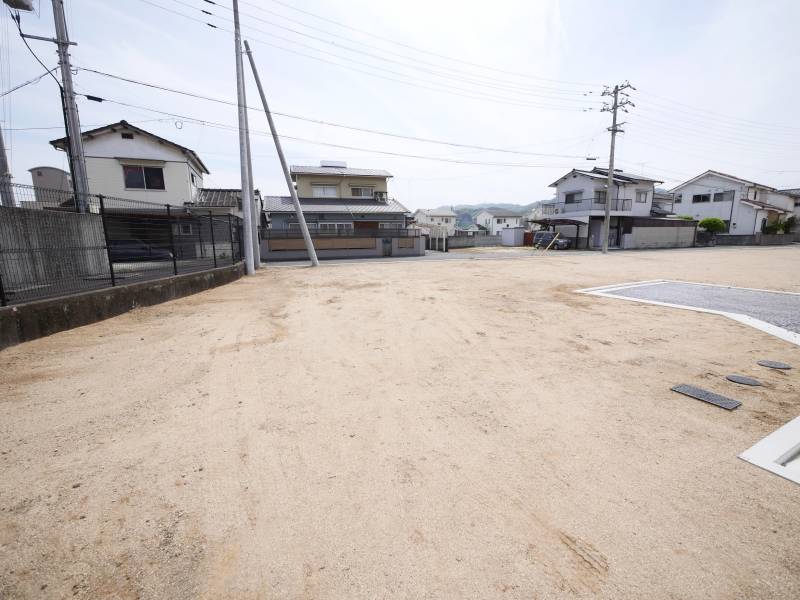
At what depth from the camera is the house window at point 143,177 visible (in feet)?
65.8

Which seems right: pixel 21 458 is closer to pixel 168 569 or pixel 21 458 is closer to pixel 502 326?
pixel 168 569

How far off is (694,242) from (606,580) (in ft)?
139

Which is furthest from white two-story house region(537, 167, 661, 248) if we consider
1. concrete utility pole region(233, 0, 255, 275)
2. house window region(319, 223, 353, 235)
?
concrete utility pole region(233, 0, 255, 275)

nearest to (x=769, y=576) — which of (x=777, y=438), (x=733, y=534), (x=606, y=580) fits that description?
(x=733, y=534)

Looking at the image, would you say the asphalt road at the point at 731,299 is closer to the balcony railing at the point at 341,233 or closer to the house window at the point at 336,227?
the balcony railing at the point at 341,233

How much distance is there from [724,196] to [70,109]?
52.7 metres

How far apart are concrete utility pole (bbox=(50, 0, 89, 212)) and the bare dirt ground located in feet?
25.3

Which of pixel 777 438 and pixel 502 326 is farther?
pixel 502 326

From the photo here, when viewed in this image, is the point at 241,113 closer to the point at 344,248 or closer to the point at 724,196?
the point at 344,248

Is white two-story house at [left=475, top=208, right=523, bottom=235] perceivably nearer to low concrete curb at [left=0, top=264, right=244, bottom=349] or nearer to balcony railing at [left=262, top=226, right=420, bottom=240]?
balcony railing at [left=262, top=226, right=420, bottom=240]

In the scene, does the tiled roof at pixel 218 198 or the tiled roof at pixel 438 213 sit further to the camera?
the tiled roof at pixel 438 213

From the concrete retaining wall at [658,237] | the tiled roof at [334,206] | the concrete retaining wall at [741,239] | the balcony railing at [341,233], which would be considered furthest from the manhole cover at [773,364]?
the concrete retaining wall at [741,239]

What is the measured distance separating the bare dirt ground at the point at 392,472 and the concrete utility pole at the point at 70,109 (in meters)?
7.71

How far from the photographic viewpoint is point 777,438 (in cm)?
268
